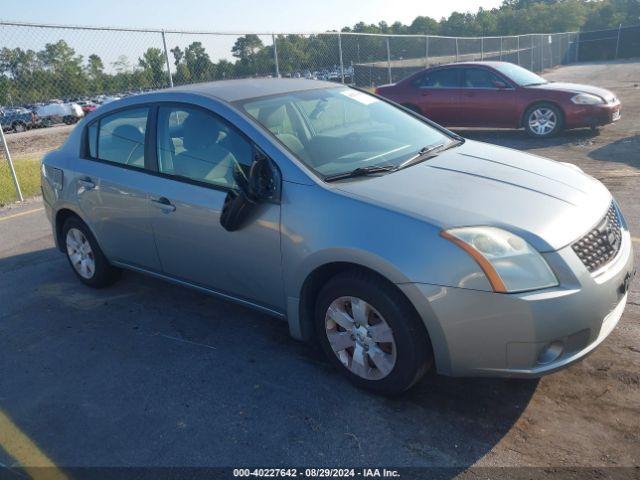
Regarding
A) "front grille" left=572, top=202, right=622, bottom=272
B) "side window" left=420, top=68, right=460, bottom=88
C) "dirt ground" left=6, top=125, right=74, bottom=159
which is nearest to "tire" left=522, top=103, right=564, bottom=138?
"side window" left=420, top=68, right=460, bottom=88

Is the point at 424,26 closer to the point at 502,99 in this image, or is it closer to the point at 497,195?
the point at 502,99

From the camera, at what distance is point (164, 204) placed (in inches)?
152

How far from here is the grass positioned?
919 centimetres

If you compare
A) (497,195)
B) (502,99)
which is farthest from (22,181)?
(497,195)

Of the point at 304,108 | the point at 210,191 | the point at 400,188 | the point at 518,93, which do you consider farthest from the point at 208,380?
the point at 518,93

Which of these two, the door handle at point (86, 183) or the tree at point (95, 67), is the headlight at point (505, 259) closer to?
the door handle at point (86, 183)

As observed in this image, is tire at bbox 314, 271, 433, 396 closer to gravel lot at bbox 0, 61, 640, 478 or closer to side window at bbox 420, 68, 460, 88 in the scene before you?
gravel lot at bbox 0, 61, 640, 478

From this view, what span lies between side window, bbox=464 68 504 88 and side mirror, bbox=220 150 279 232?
28.9 ft

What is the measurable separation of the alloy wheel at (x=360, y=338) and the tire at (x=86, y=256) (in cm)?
251

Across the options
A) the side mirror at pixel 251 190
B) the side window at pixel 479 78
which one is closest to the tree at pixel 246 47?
the side window at pixel 479 78

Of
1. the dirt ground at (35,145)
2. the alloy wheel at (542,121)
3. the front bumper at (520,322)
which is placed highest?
the front bumper at (520,322)

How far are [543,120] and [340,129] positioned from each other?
26.2ft

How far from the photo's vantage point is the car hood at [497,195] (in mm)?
2779

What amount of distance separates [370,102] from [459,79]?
751 cm
